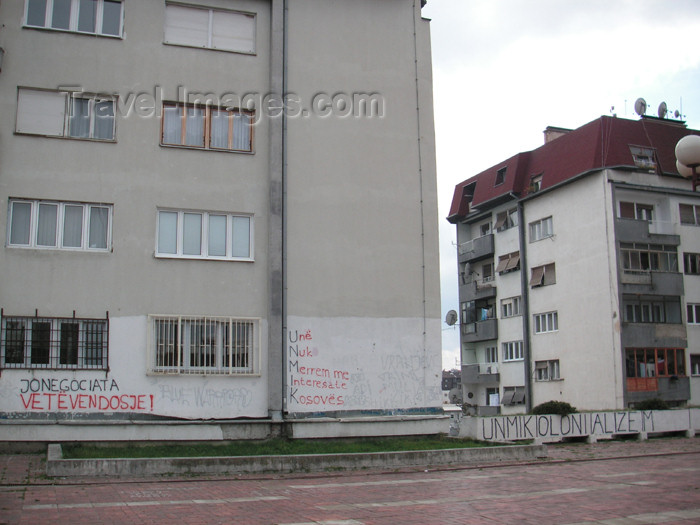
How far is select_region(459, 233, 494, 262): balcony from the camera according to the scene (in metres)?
49.4

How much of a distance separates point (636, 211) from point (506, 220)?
31.5 feet

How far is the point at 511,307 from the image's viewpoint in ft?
155

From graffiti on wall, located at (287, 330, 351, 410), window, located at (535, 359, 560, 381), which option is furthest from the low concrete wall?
window, located at (535, 359, 560, 381)

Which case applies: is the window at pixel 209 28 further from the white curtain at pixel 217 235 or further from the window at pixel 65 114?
the white curtain at pixel 217 235

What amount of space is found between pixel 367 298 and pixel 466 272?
3468 cm

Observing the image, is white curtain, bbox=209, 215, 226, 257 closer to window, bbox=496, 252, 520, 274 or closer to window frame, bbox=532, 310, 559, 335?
window frame, bbox=532, 310, 559, 335

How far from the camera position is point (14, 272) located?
1662cm

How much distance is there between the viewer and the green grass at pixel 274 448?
1520 centimetres

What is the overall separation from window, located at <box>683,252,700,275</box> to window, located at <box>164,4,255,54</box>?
30395 millimetres

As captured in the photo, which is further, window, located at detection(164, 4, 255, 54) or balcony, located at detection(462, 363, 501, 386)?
balcony, located at detection(462, 363, 501, 386)

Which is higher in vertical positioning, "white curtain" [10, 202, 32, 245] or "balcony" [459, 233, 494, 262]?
"balcony" [459, 233, 494, 262]

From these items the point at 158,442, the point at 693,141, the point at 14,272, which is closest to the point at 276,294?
the point at 158,442

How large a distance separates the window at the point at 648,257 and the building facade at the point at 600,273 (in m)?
0.06

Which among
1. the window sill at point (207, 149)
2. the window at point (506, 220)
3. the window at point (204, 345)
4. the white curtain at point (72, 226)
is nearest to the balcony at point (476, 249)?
the window at point (506, 220)
